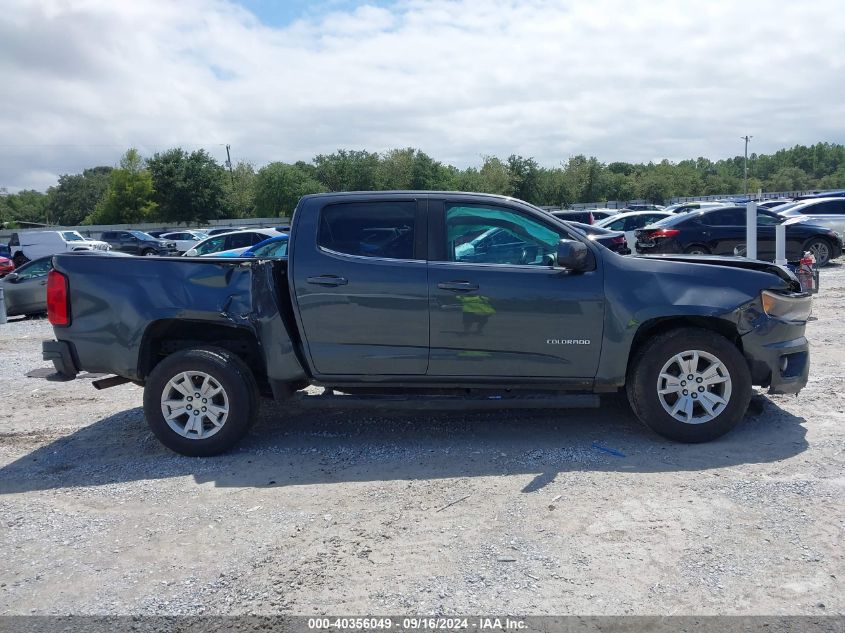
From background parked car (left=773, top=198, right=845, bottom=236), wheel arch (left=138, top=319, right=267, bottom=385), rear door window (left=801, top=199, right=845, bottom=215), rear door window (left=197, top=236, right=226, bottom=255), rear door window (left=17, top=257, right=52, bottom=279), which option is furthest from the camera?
rear door window (left=801, top=199, right=845, bottom=215)

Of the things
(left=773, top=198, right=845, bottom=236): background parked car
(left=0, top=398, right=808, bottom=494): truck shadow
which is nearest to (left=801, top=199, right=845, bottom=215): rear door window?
(left=773, top=198, right=845, bottom=236): background parked car

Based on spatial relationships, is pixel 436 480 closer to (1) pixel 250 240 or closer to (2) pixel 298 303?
(2) pixel 298 303

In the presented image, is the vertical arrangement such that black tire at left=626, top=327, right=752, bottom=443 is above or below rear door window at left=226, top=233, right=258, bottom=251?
below

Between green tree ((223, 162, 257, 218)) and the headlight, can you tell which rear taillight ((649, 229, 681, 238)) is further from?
green tree ((223, 162, 257, 218))

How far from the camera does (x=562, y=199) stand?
2650 inches

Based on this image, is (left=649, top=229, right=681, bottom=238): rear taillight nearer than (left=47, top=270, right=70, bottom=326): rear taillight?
No

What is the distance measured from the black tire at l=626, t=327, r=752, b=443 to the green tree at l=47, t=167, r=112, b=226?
101630 millimetres

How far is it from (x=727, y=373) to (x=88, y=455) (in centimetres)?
493

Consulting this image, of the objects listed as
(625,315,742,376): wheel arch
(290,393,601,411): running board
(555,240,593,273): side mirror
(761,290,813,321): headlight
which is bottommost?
(290,393,601,411): running board

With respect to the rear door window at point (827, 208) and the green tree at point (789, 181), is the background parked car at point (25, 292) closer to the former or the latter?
the rear door window at point (827, 208)

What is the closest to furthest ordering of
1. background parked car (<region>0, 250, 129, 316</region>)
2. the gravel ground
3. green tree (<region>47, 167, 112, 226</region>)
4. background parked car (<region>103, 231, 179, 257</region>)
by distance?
1. the gravel ground
2. background parked car (<region>0, 250, 129, 316</region>)
3. background parked car (<region>103, 231, 179, 257</region>)
4. green tree (<region>47, 167, 112, 226</region>)

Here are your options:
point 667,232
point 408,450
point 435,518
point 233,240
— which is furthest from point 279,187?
point 435,518

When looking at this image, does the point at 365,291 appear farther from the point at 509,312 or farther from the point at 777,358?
the point at 777,358

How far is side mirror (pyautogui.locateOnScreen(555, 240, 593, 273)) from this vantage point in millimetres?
5328
